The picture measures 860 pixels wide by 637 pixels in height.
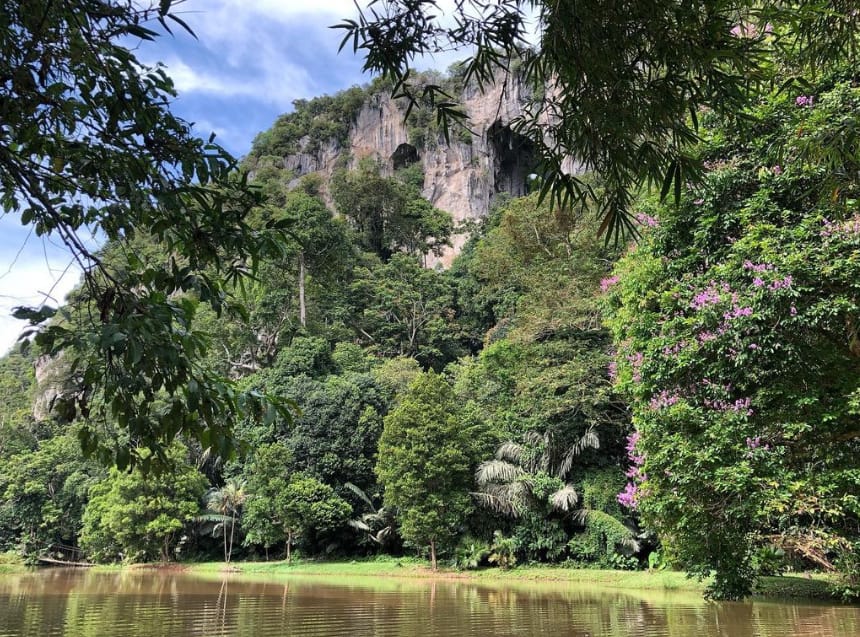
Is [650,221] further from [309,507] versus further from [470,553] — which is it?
[309,507]

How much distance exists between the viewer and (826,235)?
662 centimetres

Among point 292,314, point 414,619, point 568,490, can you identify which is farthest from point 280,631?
point 292,314

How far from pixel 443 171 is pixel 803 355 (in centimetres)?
3718

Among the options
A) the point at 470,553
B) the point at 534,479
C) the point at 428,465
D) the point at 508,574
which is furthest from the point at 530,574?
the point at 428,465

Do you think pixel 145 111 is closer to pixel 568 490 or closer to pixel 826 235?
pixel 826 235

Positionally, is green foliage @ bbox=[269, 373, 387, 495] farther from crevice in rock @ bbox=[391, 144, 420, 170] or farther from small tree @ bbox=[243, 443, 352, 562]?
crevice in rock @ bbox=[391, 144, 420, 170]

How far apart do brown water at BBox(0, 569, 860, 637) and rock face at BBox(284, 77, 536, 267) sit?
28.5 m

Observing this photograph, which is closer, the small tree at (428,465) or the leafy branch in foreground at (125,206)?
the leafy branch in foreground at (125,206)

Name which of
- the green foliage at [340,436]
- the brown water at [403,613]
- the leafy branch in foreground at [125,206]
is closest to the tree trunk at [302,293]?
the green foliage at [340,436]

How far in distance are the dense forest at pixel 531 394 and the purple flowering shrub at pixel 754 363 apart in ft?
0.10

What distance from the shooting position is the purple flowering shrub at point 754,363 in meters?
6.57

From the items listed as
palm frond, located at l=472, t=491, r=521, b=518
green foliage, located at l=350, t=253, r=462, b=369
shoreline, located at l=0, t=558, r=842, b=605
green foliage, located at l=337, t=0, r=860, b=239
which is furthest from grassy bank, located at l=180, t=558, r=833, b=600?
green foliage, located at l=350, t=253, r=462, b=369

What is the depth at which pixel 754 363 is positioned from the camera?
690 centimetres

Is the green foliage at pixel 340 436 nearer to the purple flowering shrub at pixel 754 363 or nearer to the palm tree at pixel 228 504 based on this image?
the palm tree at pixel 228 504
